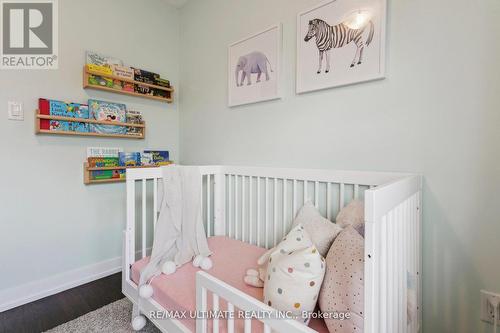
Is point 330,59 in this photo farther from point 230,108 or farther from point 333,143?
point 230,108

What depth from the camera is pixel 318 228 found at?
3.98ft

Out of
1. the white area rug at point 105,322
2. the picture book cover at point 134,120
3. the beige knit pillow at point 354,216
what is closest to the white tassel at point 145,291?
the white area rug at point 105,322

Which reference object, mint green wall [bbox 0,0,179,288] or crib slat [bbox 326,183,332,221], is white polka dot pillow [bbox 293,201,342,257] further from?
mint green wall [bbox 0,0,179,288]

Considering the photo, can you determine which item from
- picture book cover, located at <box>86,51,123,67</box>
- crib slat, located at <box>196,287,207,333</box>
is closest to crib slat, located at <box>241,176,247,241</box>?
crib slat, located at <box>196,287,207,333</box>

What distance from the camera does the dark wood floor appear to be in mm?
1503

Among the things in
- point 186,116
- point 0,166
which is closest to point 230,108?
point 186,116

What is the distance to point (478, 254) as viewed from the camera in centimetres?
101

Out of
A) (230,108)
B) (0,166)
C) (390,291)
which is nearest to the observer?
(390,291)

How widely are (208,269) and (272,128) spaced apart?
38.7 inches

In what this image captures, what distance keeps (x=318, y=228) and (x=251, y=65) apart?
1.25 meters

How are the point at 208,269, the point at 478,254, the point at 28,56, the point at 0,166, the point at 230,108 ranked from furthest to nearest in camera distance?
the point at 230,108 < the point at 28,56 < the point at 0,166 < the point at 208,269 < the point at 478,254

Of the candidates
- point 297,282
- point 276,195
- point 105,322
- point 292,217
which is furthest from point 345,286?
point 105,322

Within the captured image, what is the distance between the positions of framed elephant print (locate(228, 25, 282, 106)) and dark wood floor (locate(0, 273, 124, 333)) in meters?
1.74

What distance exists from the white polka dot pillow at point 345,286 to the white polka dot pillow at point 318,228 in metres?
0.17
